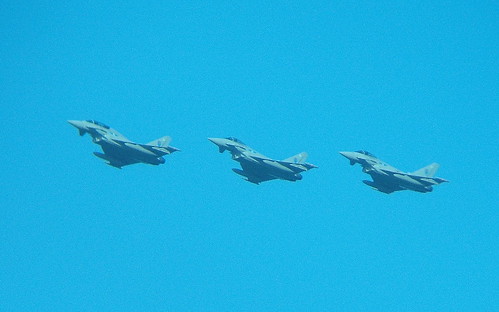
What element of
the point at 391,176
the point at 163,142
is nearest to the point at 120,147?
the point at 163,142

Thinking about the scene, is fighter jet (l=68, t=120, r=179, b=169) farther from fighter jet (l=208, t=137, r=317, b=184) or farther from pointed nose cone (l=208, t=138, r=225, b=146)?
fighter jet (l=208, t=137, r=317, b=184)

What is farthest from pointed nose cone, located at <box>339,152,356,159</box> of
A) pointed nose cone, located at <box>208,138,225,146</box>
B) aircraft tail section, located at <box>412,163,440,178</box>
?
pointed nose cone, located at <box>208,138,225,146</box>

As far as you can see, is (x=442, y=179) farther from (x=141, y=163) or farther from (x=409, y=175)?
(x=141, y=163)

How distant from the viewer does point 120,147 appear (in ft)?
219

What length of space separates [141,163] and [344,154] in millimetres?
16507

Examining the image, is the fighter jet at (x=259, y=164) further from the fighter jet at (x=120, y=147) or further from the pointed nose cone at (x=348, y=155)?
the fighter jet at (x=120, y=147)

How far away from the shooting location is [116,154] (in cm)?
6781

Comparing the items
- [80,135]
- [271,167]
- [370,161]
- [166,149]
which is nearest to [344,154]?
[370,161]

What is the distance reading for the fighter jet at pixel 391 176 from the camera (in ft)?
213

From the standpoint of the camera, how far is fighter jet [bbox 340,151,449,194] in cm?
6500

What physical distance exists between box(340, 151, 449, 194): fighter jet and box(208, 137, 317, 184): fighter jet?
16.3 ft

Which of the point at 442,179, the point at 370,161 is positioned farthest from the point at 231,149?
the point at 442,179

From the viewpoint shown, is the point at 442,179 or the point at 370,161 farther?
the point at 370,161

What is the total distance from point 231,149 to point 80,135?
1226cm
